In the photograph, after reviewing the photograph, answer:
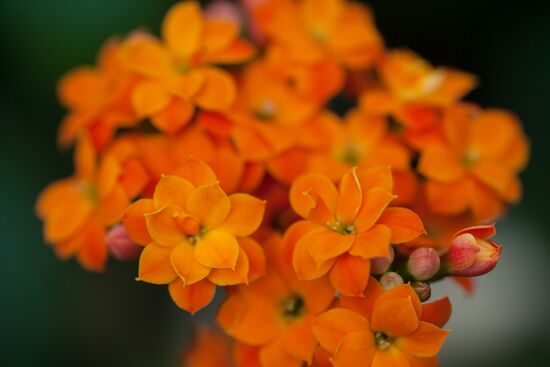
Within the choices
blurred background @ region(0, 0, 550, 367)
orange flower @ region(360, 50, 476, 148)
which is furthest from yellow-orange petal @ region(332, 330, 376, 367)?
blurred background @ region(0, 0, 550, 367)

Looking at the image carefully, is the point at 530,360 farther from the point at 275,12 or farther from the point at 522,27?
the point at 275,12

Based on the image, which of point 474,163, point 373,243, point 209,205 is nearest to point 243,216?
point 209,205

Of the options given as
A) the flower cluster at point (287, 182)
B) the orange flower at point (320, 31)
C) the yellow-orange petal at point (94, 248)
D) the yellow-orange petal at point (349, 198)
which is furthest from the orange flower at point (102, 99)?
the yellow-orange petal at point (349, 198)

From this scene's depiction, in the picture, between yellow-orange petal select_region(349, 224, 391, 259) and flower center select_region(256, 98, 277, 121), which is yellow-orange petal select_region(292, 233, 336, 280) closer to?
yellow-orange petal select_region(349, 224, 391, 259)

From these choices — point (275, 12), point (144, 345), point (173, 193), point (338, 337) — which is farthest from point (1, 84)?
point (338, 337)

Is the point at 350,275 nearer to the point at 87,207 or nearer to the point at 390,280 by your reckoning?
the point at 390,280

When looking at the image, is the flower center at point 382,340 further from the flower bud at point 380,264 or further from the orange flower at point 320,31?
the orange flower at point 320,31
